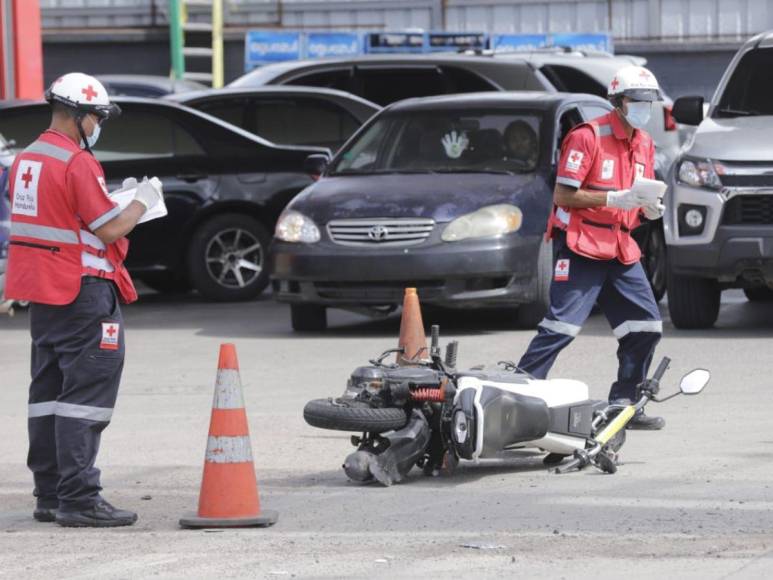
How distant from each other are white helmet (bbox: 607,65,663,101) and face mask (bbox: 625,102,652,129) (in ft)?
0.10

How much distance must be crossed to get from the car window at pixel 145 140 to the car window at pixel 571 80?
417 centimetres

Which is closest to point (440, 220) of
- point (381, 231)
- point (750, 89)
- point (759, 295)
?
point (381, 231)

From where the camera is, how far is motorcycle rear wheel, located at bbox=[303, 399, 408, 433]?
7906mm

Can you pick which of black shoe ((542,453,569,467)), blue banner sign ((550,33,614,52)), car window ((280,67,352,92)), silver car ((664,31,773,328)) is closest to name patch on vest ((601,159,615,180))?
black shoe ((542,453,569,467))

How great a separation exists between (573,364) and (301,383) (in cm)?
169

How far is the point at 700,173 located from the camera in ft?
43.1

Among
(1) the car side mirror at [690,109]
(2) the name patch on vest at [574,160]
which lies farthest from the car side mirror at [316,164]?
(2) the name patch on vest at [574,160]

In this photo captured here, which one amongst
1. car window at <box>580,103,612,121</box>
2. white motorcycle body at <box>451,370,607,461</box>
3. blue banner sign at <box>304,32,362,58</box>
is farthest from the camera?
blue banner sign at <box>304,32,362,58</box>

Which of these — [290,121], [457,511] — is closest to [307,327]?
[290,121]

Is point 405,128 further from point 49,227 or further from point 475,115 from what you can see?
point 49,227

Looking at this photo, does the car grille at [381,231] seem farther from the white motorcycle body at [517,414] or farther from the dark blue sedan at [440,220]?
the white motorcycle body at [517,414]

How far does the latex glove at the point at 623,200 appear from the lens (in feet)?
29.7

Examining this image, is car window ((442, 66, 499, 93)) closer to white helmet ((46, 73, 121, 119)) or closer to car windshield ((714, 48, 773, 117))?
car windshield ((714, 48, 773, 117))

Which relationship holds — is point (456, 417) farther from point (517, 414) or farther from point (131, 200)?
point (131, 200)
